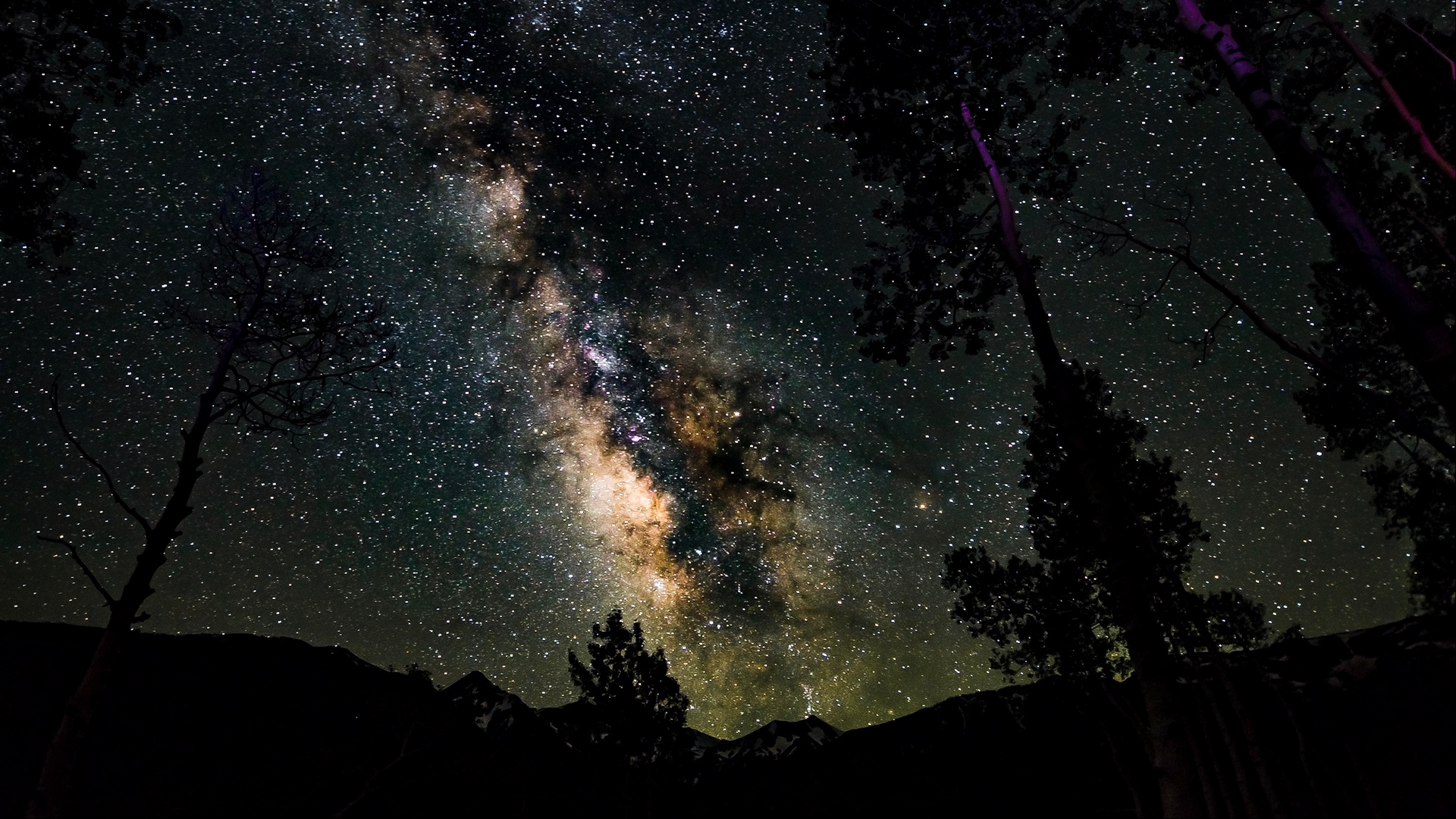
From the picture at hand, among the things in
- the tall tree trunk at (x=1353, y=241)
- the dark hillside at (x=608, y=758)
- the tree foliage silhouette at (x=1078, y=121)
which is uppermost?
the tree foliage silhouette at (x=1078, y=121)

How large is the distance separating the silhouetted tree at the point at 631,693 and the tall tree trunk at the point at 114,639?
15.9m

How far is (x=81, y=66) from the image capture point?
24.7 feet

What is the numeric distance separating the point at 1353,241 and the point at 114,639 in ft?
32.3

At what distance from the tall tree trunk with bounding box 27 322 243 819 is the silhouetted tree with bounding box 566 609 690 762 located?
627 inches

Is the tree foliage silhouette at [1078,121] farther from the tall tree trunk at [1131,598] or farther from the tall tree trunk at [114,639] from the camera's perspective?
→ the tall tree trunk at [114,639]

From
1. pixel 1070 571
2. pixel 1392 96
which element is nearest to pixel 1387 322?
Result: pixel 1392 96

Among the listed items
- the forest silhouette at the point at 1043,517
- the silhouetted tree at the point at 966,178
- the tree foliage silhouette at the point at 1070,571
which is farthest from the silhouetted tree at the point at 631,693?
the silhouetted tree at the point at 966,178

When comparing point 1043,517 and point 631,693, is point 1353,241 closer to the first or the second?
point 1043,517

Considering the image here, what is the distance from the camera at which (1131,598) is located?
15.7 ft

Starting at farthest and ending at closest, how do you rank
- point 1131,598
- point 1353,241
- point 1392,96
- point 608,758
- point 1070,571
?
point 608,758, point 1070,571, point 1392,96, point 1131,598, point 1353,241

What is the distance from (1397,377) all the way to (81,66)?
2064 centimetres

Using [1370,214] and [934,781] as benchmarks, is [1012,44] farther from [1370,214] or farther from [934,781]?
[934,781]

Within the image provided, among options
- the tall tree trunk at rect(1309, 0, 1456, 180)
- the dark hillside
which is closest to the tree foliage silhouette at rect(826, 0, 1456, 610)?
the tall tree trunk at rect(1309, 0, 1456, 180)

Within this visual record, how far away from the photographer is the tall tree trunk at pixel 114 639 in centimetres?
459
